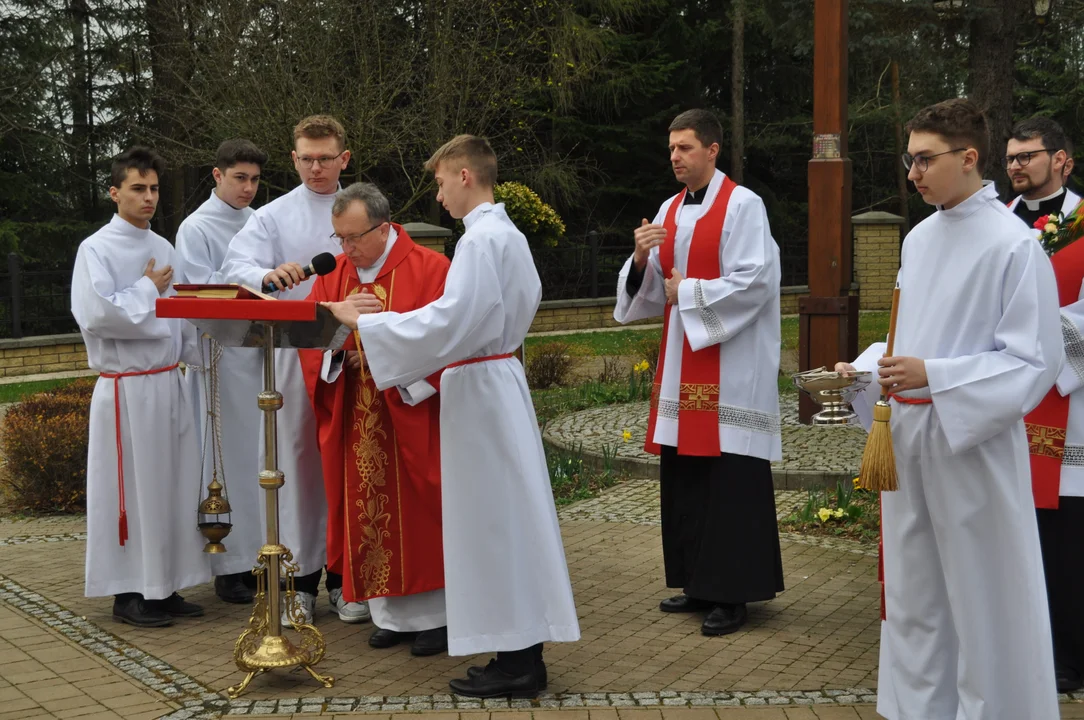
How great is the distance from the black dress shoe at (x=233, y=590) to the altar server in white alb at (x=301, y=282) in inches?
18.2

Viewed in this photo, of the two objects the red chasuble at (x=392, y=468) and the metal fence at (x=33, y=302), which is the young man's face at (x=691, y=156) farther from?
the metal fence at (x=33, y=302)

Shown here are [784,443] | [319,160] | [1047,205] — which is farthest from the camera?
[784,443]

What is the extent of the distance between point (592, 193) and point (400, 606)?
2173cm

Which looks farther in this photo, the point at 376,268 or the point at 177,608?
the point at 177,608

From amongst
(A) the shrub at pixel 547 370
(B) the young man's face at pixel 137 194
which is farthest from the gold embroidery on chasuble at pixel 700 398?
(A) the shrub at pixel 547 370

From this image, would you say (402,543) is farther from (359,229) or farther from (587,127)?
(587,127)

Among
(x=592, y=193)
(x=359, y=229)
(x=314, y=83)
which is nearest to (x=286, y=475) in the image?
(x=359, y=229)

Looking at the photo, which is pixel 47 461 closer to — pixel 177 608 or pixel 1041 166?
pixel 177 608

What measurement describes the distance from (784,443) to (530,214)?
34.1 ft

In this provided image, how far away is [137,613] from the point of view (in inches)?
236

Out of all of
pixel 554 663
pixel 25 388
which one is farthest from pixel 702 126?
pixel 25 388

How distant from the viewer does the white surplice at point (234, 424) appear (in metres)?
6.43

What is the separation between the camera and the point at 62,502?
887 centimetres

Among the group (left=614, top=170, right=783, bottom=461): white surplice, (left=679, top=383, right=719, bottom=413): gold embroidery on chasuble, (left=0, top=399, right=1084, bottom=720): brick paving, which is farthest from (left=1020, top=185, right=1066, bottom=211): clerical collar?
(left=0, top=399, right=1084, bottom=720): brick paving
